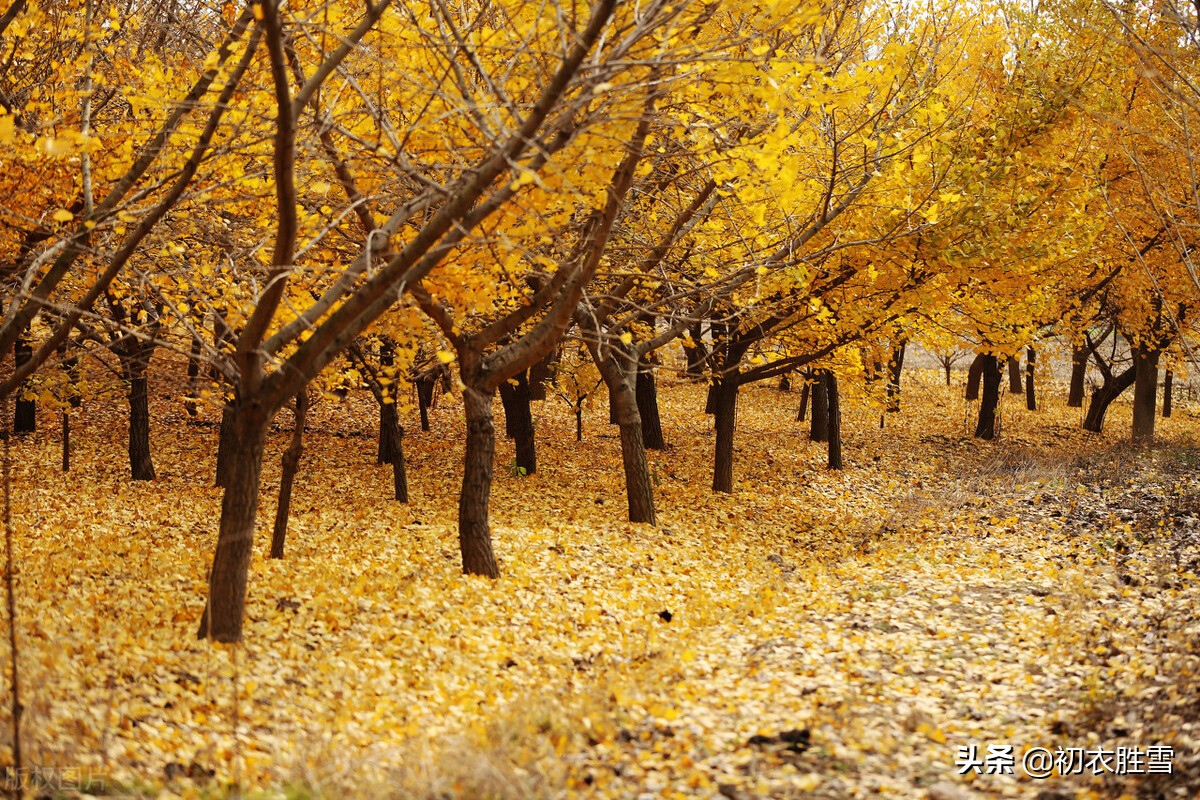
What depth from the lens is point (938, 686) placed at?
20.7ft

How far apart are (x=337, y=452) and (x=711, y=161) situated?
40.6 feet

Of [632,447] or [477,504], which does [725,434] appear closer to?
[632,447]

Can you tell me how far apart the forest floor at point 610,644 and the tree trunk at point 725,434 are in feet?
1.59

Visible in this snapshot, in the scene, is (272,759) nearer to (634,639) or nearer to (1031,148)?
(634,639)

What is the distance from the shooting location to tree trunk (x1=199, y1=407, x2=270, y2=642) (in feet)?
20.6

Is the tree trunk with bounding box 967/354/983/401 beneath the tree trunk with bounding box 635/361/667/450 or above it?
above

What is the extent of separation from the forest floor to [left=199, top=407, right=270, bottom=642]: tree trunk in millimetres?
216

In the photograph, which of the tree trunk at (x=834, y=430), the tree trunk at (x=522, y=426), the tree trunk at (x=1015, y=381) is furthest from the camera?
the tree trunk at (x=1015, y=381)

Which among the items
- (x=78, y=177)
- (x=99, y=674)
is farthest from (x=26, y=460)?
(x=99, y=674)

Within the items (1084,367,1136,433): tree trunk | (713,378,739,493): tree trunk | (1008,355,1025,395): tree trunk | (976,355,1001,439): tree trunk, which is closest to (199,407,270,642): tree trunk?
(713,378,739,493): tree trunk

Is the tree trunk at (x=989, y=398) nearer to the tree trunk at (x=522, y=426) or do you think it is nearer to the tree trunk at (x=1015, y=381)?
the tree trunk at (x=1015, y=381)

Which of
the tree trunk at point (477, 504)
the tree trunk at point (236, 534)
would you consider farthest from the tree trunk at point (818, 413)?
the tree trunk at point (236, 534)

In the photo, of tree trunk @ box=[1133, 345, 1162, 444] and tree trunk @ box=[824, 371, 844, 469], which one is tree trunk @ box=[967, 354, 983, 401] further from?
tree trunk @ box=[824, 371, 844, 469]

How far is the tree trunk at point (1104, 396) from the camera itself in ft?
76.9
